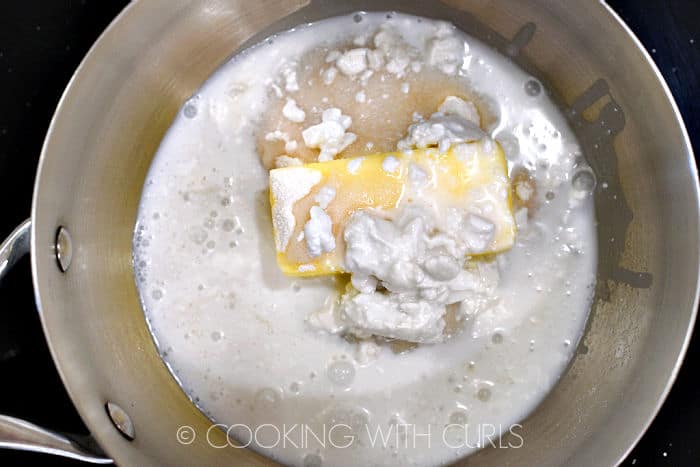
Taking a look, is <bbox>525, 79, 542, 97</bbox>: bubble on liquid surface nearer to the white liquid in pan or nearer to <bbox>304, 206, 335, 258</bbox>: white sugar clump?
the white liquid in pan

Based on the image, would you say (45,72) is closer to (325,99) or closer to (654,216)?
(325,99)

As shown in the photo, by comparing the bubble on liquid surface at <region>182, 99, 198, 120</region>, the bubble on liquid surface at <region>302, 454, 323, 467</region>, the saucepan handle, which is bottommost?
the bubble on liquid surface at <region>302, 454, 323, 467</region>

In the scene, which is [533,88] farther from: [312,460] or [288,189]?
[312,460]

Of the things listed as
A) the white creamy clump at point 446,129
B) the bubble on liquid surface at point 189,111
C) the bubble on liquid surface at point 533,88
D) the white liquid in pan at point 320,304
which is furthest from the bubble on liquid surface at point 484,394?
the bubble on liquid surface at point 189,111

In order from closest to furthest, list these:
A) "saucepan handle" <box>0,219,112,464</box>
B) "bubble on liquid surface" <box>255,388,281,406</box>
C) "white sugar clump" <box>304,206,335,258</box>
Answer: "saucepan handle" <box>0,219,112,464</box>, "white sugar clump" <box>304,206,335,258</box>, "bubble on liquid surface" <box>255,388,281,406</box>

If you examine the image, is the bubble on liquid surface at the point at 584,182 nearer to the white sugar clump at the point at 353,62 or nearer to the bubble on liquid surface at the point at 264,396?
the white sugar clump at the point at 353,62

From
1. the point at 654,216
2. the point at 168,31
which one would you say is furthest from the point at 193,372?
the point at 654,216

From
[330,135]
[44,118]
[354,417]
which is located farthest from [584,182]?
[44,118]

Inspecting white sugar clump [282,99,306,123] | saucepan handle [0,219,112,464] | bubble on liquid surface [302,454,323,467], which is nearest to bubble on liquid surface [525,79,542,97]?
white sugar clump [282,99,306,123]
